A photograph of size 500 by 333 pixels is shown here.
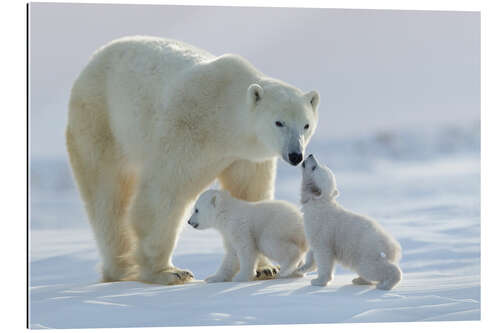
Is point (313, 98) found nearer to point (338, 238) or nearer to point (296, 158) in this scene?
point (296, 158)

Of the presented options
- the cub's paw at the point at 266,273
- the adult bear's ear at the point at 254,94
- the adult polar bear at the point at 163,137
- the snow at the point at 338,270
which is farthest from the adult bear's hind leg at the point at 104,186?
the adult bear's ear at the point at 254,94

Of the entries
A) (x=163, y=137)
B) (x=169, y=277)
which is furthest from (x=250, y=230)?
(x=163, y=137)

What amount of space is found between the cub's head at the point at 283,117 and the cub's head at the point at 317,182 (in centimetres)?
10

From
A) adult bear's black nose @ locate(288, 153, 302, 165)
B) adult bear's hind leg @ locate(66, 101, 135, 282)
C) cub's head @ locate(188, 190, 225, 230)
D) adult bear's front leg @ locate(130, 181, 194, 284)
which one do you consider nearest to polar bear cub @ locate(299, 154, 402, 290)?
adult bear's black nose @ locate(288, 153, 302, 165)

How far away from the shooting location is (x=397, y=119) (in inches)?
249

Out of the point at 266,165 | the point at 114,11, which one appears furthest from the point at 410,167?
the point at 114,11

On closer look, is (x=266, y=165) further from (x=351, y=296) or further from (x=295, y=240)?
(x=351, y=296)

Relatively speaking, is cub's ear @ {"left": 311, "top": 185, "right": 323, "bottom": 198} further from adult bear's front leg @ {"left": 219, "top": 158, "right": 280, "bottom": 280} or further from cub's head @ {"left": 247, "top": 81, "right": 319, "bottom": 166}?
adult bear's front leg @ {"left": 219, "top": 158, "right": 280, "bottom": 280}

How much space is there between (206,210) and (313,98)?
3.37 ft

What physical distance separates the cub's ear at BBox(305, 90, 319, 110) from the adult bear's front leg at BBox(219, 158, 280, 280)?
2.38 feet

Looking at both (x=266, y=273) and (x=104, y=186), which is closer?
(x=266, y=273)

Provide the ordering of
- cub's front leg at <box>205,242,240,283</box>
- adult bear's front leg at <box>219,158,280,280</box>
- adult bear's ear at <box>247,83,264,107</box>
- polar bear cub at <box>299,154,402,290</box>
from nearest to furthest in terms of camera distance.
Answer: polar bear cub at <box>299,154,402,290</box> < adult bear's ear at <box>247,83,264,107</box> < cub's front leg at <box>205,242,240,283</box> < adult bear's front leg at <box>219,158,280,280</box>

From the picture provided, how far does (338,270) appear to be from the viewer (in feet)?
22.4

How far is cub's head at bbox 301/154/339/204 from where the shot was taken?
4.73 meters
